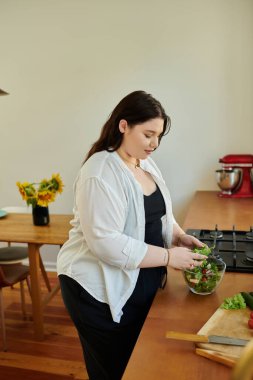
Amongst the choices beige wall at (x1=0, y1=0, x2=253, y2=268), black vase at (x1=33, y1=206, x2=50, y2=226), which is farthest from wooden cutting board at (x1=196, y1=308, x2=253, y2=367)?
beige wall at (x1=0, y1=0, x2=253, y2=268)

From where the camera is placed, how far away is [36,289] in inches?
94.2

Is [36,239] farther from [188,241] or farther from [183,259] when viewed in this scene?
[183,259]

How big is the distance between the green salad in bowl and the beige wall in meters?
1.77

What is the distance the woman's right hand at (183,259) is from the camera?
111cm

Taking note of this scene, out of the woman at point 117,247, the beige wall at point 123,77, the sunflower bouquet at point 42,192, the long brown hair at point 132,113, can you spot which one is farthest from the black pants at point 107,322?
the beige wall at point 123,77

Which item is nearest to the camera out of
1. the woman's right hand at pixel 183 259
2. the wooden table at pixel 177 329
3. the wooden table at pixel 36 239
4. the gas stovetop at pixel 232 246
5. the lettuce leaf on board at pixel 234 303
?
the wooden table at pixel 177 329

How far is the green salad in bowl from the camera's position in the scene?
3.61 feet

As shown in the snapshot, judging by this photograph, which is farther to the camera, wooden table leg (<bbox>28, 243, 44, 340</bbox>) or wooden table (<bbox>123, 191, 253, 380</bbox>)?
wooden table leg (<bbox>28, 243, 44, 340</bbox>)

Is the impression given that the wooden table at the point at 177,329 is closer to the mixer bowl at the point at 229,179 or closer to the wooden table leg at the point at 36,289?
the wooden table leg at the point at 36,289

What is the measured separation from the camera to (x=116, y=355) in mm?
1244

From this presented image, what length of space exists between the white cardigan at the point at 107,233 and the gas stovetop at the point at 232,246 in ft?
1.14

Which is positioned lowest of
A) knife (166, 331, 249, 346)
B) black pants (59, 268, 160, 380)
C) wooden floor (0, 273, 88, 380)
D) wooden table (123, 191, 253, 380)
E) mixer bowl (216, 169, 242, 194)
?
wooden floor (0, 273, 88, 380)

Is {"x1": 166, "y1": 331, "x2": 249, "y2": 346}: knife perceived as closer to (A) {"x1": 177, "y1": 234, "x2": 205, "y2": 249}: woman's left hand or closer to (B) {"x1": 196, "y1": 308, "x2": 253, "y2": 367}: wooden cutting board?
(B) {"x1": 196, "y1": 308, "x2": 253, "y2": 367}: wooden cutting board

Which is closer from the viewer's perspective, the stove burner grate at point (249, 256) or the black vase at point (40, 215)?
the stove burner grate at point (249, 256)
